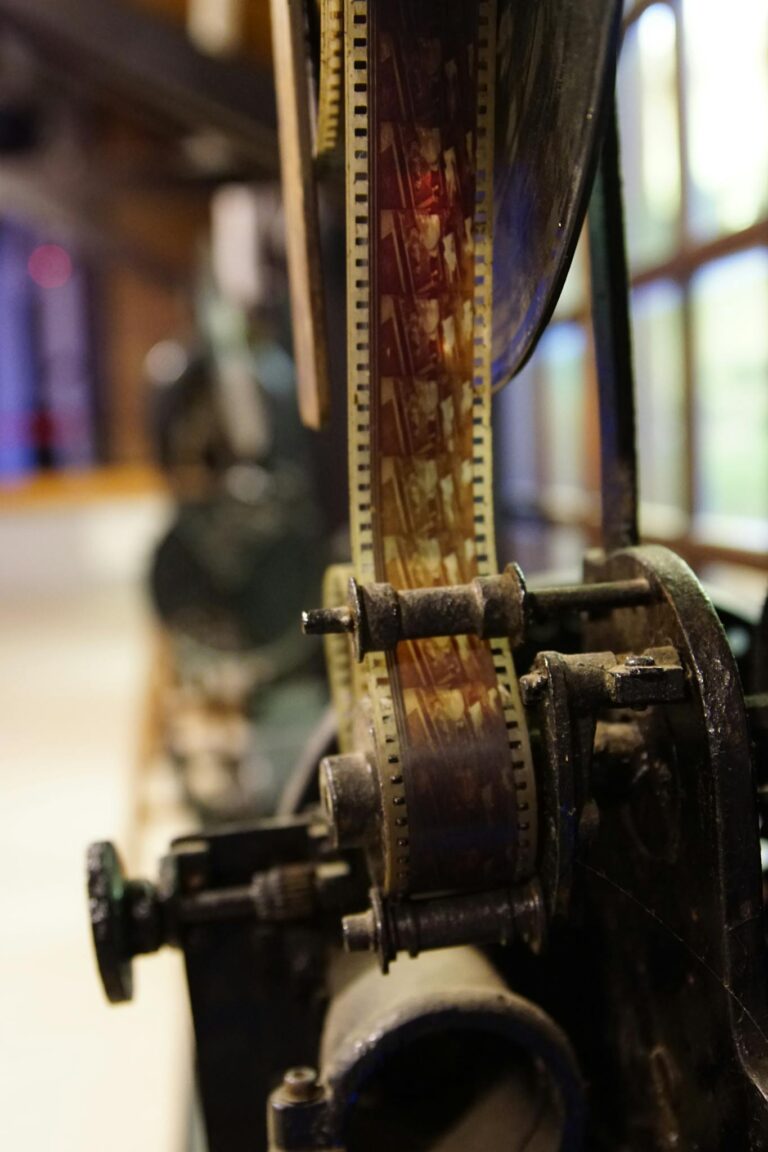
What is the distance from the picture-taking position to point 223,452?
13.3 feet

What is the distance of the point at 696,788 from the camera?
828 millimetres

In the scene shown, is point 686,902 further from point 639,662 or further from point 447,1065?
point 447,1065

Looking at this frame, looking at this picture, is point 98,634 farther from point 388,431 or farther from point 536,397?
point 388,431

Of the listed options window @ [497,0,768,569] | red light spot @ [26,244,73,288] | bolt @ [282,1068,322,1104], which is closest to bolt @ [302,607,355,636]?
bolt @ [282,1068,322,1104]

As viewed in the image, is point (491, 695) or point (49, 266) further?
point (49, 266)

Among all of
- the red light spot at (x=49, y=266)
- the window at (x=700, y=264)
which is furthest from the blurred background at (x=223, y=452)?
the red light spot at (x=49, y=266)

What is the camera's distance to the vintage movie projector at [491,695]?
815 mm

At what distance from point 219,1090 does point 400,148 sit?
87 centimetres

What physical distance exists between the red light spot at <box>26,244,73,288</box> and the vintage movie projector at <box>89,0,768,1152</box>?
8.83 meters

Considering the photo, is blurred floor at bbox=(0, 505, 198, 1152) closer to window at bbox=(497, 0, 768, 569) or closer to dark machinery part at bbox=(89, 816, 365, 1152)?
dark machinery part at bbox=(89, 816, 365, 1152)

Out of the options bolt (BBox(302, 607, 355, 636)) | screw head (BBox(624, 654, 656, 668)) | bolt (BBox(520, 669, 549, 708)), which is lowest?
bolt (BBox(520, 669, 549, 708))

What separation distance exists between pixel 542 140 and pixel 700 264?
1.21 metres

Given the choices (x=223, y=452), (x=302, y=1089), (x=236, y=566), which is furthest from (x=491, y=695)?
(x=223, y=452)

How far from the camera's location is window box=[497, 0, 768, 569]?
1738 millimetres
